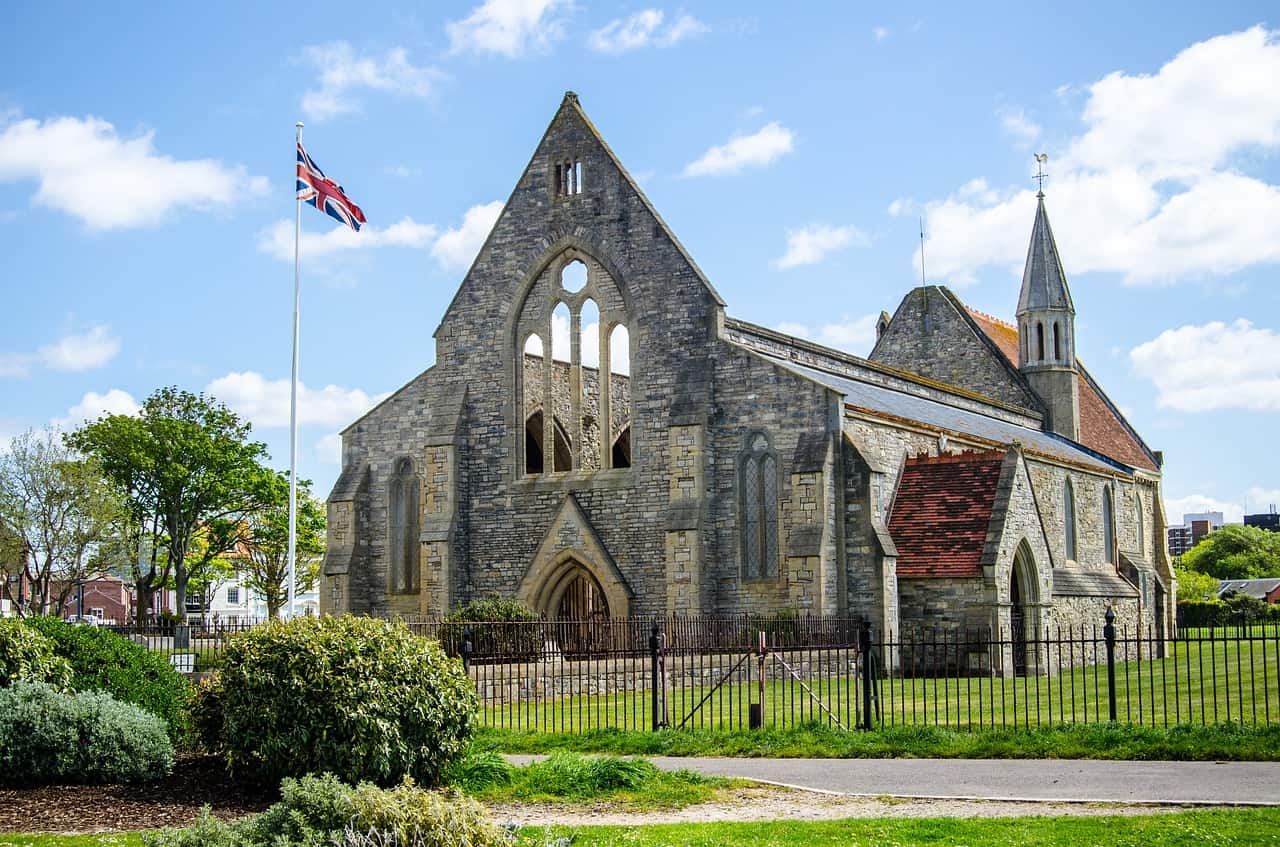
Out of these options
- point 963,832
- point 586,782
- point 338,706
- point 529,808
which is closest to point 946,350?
point 586,782

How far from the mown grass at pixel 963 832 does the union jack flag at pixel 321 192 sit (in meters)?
24.6

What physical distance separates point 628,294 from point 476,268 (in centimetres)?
505

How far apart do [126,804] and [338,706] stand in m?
2.35

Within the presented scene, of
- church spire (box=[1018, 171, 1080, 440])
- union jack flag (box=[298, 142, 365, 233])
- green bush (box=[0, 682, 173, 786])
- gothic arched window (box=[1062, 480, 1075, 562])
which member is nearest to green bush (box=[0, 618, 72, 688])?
green bush (box=[0, 682, 173, 786])

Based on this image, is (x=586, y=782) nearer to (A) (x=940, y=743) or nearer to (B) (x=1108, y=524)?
(A) (x=940, y=743)

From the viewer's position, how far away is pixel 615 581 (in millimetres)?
36344

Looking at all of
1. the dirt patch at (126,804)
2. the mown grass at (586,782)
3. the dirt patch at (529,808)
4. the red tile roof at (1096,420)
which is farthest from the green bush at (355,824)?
the red tile roof at (1096,420)

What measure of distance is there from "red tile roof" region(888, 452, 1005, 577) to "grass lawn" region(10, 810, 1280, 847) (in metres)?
A: 21.0

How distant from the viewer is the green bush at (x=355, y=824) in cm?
1009

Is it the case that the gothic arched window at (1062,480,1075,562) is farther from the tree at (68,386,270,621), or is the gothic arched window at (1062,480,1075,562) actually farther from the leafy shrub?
the tree at (68,386,270,621)

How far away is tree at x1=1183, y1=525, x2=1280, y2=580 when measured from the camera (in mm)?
125125

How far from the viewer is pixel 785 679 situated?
30.2 meters

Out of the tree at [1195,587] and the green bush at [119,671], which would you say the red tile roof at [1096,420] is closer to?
the tree at [1195,587]

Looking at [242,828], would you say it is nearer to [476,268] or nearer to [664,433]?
[664,433]
